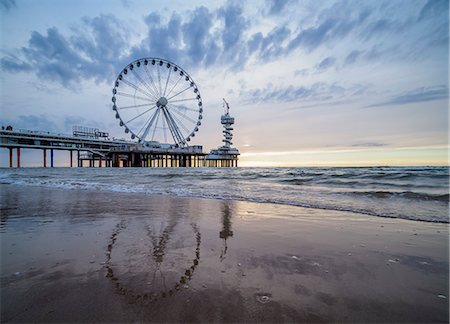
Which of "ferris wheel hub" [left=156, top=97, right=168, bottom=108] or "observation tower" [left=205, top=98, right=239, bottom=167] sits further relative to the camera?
"observation tower" [left=205, top=98, right=239, bottom=167]

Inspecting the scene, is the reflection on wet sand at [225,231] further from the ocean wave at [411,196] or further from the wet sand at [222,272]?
the ocean wave at [411,196]

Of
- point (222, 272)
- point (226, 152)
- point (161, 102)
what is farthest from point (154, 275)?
point (226, 152)

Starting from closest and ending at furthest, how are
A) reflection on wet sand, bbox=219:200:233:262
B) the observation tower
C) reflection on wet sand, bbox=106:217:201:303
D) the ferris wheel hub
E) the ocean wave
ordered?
reflection on wet sand, bbox=106:217:201:303, reflection on wet sand, bbox=219:200:233:262, the ocean wave, the ferris wheel hub, the observation tower

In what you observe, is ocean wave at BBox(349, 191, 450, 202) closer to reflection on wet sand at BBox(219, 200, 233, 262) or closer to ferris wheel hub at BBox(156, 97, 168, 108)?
reflection on wet sand at BBox(219, 200, 233, 262)

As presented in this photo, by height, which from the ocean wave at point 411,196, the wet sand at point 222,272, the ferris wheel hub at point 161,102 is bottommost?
the ocean wave at point 411,196

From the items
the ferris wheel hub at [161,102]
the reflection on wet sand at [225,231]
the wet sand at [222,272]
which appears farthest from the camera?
the ferris wheel hub at [161,102]

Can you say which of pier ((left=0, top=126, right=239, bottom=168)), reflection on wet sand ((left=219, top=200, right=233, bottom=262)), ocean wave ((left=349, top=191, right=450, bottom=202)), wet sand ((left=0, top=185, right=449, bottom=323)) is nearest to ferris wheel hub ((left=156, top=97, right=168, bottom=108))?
pier ((left=0, top=126, right=239, bottom=168))

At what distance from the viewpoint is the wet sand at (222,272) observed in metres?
1.42

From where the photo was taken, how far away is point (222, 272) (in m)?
1.98

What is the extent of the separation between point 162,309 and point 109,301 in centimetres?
Answer: 36

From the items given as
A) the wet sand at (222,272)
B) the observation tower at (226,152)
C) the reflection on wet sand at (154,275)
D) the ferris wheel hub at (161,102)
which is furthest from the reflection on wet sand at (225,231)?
the observation tower at (226,152)

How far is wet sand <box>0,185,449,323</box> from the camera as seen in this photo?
142cm

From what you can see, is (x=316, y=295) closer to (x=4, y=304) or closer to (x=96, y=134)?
(x=4, y=304)

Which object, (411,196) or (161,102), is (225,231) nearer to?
(411,196)
